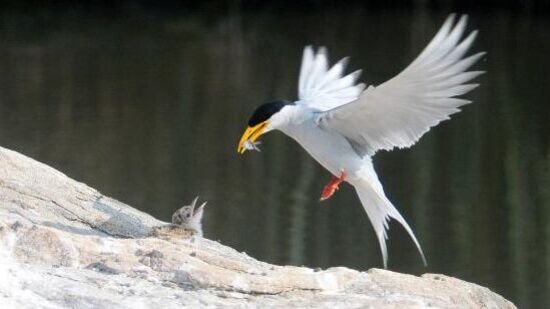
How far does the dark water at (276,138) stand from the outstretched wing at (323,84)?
2.67 metres

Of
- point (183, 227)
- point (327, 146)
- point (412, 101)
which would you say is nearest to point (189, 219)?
point (183, 227)

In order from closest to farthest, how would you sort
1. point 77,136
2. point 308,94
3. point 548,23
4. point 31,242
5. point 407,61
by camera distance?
point 31,242
point 308,94
point 77,136
point 407,61
point 548,23

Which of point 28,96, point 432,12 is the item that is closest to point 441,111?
point 28,96

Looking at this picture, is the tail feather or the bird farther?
the tail feather

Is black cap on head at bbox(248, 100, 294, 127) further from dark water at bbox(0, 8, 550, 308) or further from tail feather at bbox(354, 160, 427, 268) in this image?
dark water at bbox(0, 8, 550, 308)

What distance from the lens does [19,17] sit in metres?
24.2

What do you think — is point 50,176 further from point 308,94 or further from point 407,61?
point 407,61

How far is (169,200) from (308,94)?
455 cm

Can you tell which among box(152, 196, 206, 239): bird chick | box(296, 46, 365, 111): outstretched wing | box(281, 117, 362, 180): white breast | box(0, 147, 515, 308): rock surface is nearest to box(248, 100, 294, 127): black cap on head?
box(281, 117, 362, 180): white breast

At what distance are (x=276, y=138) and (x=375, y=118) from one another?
Result: 8.12 meters

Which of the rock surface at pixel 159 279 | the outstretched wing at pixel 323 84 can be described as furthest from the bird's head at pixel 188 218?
the outstretched wing at pixel 323 84

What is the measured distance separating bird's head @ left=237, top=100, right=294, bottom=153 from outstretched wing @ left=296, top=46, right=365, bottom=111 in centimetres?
76

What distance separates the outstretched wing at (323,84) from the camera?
7.57 metres

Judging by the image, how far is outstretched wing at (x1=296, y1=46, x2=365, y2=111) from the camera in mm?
7566
